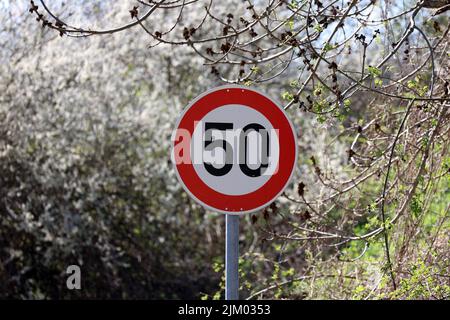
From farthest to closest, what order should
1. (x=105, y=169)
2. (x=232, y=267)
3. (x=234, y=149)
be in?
(x=105, y=169), (x=234, y=149), (x=232, y=267)

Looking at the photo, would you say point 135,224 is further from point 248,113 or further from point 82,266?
point 248,113

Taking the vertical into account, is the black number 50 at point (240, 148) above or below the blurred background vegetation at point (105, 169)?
below

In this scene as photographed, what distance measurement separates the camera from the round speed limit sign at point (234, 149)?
4.98 meters

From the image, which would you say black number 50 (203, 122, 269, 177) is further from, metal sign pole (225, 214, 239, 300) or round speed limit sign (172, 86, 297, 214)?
metal sign pole (225, 214, 239, 300)

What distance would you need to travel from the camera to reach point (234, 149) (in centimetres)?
496

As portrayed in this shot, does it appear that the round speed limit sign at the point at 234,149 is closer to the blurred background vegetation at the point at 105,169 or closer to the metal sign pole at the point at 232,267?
the metal sign pole at the point at 232,267

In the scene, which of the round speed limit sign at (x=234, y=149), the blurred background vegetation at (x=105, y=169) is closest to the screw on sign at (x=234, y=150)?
the round speed limit sign at (x=234, y=149)

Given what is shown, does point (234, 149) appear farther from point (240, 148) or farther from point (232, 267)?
point (232, 267)

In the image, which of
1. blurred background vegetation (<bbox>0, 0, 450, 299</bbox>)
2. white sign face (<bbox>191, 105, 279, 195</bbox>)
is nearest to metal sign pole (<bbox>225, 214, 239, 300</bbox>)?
white sign face (<bbox>191, 105, 279, 195</bbox>)

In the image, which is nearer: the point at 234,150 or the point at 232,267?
the point at 232,267

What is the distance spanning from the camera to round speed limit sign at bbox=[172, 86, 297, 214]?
498 cm

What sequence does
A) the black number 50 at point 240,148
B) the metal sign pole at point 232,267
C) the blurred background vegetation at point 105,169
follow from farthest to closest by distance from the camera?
the blurred background vegetation at point 105,169 < the black number 50 at point 240,148 < the metal sign pole at point 232,267

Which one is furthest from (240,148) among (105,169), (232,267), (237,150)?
(105,169)

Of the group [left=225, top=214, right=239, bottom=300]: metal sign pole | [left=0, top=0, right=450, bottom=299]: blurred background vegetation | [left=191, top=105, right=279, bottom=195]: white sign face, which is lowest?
[left=225, top=214, right=239, bottom=300]: metal sign pole
